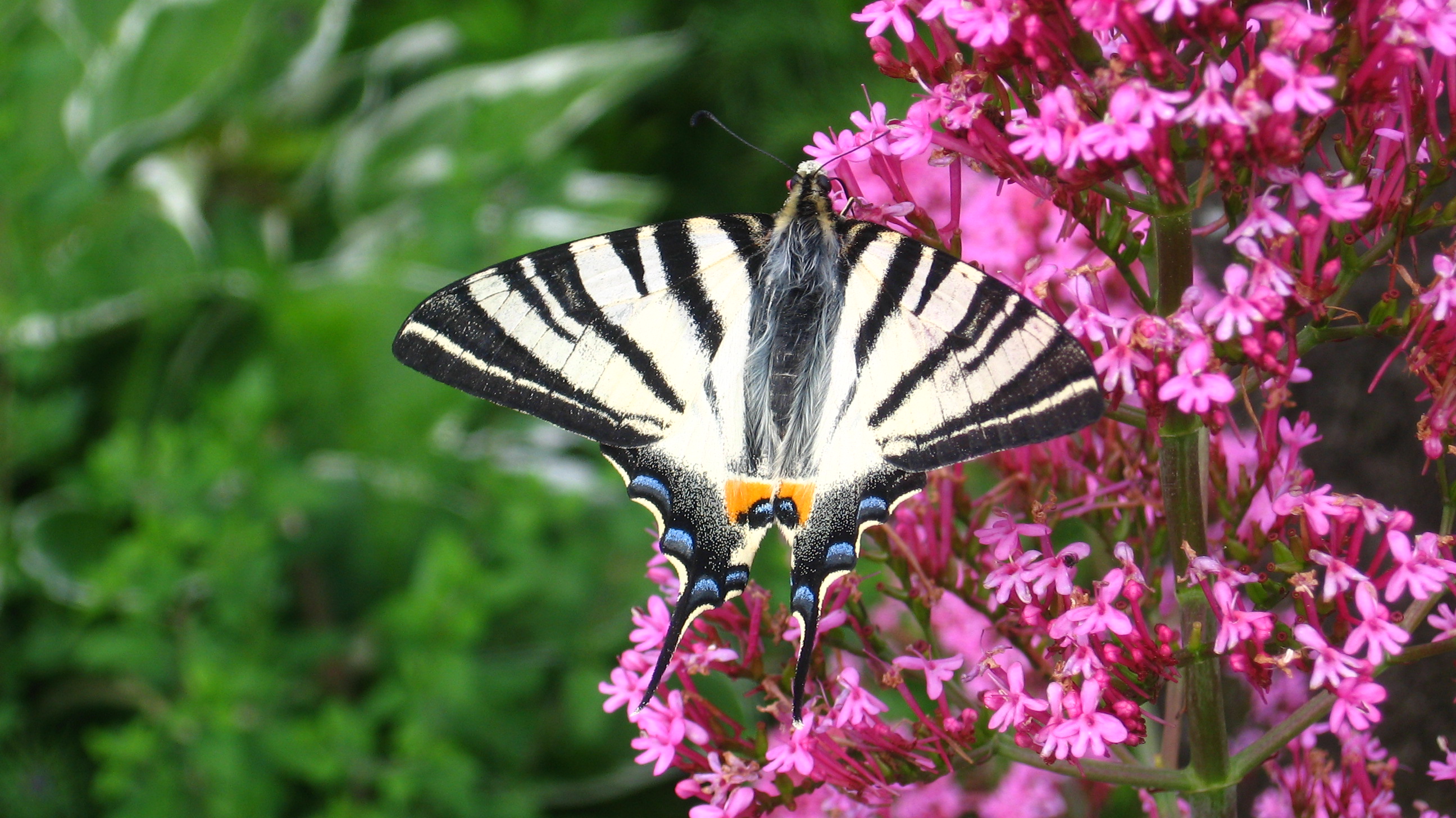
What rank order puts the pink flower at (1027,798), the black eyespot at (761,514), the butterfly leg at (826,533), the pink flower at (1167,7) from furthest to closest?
the pink flower at (1027,798) → the black eyespot at (761,514) → the butterfly leg at (826,533) → the pink flower at (1167,7)

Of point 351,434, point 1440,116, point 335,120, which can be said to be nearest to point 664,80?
point 335,120

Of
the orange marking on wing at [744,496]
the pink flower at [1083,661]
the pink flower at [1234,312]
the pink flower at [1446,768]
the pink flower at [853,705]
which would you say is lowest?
the pink flower at [1446,768]

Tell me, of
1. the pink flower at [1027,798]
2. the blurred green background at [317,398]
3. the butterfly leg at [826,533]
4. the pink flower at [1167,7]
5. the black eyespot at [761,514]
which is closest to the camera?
the pink flower at [1167,7]

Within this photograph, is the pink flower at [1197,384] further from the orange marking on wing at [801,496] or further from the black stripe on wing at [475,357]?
the black stripe on wing at [475,357]

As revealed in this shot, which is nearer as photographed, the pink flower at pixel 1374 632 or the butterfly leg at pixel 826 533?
the pink flower at pixel 1374 632

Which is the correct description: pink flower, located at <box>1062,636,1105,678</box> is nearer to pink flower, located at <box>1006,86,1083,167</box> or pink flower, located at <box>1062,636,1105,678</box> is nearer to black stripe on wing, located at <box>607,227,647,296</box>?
pink flower, located at <box>1006,86,1083,167</box>

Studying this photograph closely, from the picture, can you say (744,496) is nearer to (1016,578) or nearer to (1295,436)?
(1016,578)

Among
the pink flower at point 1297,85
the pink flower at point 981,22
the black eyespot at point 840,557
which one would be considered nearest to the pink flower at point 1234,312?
the pink flower at point 1297,85
